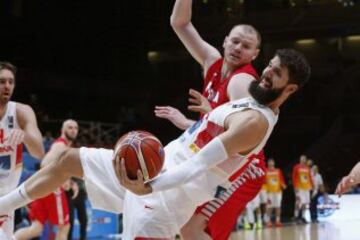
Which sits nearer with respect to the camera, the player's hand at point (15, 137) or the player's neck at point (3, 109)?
the player's hand at point (15, 137)

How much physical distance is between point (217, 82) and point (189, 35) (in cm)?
45

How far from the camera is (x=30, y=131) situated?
458cm

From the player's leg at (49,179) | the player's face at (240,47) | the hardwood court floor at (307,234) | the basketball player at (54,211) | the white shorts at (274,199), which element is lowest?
the white shorts at (274,199)

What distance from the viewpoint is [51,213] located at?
7.45 m

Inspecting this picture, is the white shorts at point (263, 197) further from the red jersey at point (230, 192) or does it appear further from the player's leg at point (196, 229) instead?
the player's leg at point (196, 229)

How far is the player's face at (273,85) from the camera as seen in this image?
3.49 metres

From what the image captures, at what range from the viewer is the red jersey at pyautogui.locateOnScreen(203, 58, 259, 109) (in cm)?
403

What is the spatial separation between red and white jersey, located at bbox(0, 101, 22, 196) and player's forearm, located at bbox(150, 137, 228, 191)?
1.75 meters

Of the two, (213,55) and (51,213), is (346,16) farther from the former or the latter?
(213,55)

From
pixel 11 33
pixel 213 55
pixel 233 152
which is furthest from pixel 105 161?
pixel 11 33

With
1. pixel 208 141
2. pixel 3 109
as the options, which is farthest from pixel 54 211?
pixel 208 141

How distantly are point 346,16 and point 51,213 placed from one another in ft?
52.9

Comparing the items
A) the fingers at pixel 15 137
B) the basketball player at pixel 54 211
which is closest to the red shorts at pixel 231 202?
the fingers at pixel 15 137

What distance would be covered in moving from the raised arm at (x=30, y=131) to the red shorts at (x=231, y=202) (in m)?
1.38
